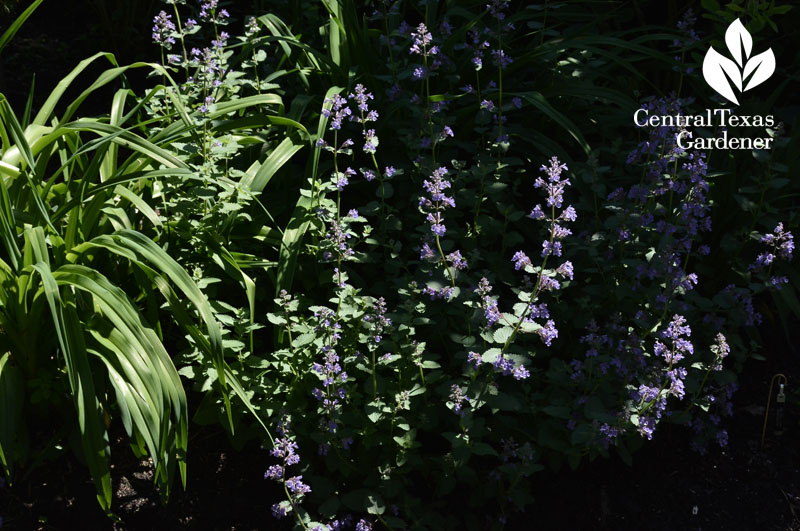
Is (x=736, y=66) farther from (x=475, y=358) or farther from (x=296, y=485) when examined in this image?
(x=296, y=485)

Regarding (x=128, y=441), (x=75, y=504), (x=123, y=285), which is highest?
(x=123, y=285)

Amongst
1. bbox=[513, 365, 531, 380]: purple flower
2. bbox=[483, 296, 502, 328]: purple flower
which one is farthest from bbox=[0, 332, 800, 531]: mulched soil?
bbox=[483, 296, 502, 328]: purple flower

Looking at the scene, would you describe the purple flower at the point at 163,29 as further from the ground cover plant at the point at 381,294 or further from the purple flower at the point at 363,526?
the purple flower at the point at 363,526

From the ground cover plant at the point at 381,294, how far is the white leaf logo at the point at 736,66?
0.15 metres

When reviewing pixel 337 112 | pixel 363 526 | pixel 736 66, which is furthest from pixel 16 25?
pixel 736 66

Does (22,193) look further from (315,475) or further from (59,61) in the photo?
(59,61)

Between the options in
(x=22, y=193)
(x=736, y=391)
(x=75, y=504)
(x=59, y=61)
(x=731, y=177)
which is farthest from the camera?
(x=59, y=61)

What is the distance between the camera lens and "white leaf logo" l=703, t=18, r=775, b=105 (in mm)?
3756

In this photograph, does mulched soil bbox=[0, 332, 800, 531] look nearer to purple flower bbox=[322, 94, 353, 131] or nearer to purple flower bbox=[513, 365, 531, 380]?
purple flower bbox=[513, 365, 531, 380]

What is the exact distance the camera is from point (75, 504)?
2.83 metres

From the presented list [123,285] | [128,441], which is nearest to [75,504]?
[128,441]

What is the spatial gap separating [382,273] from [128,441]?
3.82 ft

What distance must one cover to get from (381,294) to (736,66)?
6.78 ft

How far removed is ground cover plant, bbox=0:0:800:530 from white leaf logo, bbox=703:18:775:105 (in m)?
0.15
